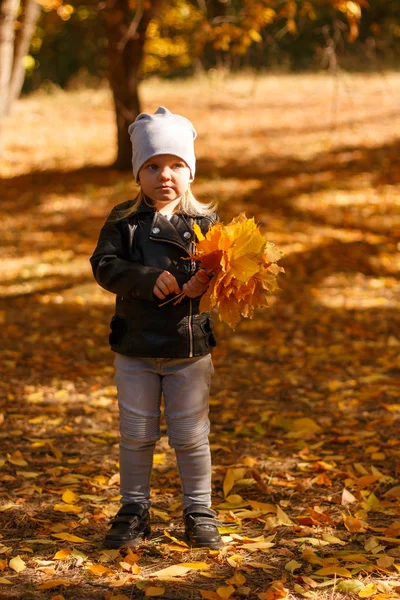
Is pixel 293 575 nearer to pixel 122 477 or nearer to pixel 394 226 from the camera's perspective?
pixel 122 477

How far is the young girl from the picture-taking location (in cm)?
329

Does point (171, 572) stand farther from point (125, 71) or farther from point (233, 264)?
point (125, 71)

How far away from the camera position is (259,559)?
331 cm

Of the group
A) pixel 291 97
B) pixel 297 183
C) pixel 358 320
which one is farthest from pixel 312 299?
pixel 291 97

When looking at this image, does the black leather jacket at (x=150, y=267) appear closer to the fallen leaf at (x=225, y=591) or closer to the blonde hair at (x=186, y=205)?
the blonde hair at (x=186, y=205)

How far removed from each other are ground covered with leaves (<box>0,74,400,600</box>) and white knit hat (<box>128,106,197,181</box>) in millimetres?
1502

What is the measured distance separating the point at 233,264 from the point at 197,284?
0.53ft

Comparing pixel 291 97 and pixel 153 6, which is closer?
pixel 153 6

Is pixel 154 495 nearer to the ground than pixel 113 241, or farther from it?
nearer to the ground

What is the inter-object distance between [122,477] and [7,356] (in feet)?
11.6

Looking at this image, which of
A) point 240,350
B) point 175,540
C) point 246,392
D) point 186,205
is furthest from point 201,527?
point 240,350

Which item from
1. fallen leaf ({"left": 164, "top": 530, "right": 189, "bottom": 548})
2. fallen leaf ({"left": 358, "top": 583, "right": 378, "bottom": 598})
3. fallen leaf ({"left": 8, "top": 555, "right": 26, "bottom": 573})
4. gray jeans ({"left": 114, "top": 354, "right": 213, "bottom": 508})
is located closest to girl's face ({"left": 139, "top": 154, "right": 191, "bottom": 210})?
gray jeans ({"left": 114, "top": 354, "right": 213, "bottom": 508})

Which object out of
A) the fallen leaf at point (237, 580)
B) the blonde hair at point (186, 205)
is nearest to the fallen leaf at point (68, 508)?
the fallen leaf at point (237, 580)

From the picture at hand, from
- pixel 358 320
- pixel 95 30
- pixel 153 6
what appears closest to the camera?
pixel 358 320
